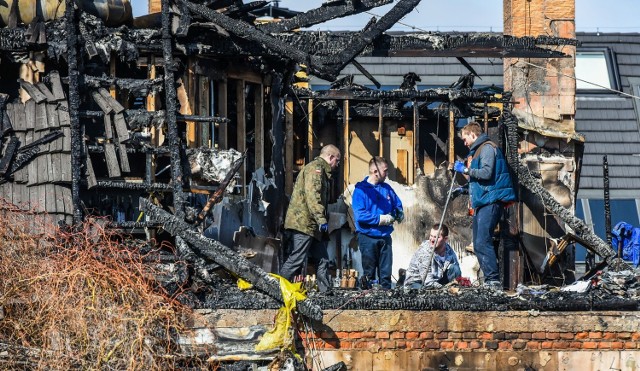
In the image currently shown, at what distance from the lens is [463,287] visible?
1477 cm

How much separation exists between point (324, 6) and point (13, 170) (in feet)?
13.5

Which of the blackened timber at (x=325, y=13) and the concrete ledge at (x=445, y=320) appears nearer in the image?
the concrete ledge at (x=445, y=320)

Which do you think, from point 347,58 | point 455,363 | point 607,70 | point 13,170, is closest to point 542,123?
point 347,58

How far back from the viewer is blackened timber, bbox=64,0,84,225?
14984 mm

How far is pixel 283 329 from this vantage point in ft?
44.7

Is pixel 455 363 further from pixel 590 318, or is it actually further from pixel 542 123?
pixel 542 123

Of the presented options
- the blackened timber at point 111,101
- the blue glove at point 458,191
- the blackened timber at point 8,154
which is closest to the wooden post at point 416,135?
the blue glove at point 458,191

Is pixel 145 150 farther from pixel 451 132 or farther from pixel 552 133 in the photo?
pixel 552 133

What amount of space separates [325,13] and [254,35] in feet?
3.14

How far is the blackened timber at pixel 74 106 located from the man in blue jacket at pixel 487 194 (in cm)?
417

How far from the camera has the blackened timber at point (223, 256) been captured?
13.7 m

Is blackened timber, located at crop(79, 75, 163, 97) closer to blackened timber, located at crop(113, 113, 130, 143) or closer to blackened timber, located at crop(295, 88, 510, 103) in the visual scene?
blackened timber, located at crop(113, 113, 130, 143)

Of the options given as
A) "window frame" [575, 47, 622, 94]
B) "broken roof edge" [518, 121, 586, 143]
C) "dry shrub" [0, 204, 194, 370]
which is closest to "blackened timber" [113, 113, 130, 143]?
"dry shrub" [0, 204, 194, 370]

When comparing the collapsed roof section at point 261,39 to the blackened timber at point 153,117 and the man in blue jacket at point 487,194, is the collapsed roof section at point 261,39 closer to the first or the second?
the blackened timber at point 153,117
